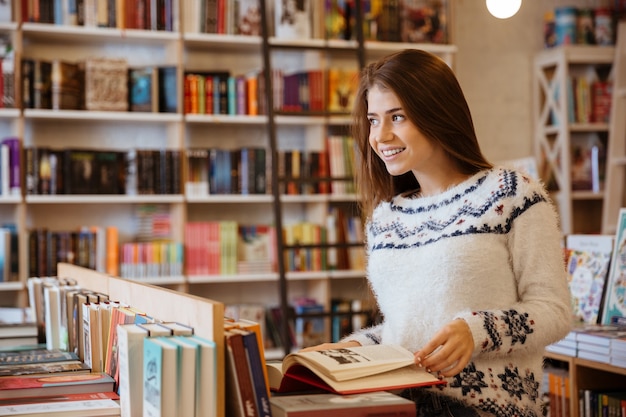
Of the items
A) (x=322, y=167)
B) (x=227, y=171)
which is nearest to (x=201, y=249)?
(x=227, y=171)

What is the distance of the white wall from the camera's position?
5250 mm

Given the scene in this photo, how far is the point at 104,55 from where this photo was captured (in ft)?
15.1

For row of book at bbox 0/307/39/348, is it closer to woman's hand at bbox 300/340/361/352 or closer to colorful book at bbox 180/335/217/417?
woman's hand at bbox 300/340/361/352

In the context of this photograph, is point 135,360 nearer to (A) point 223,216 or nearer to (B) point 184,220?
(B) point 184,220

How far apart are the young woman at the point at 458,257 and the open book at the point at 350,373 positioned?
0.28 feet

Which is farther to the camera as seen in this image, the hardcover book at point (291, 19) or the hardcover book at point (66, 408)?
the hardcover book at point (291, 19)

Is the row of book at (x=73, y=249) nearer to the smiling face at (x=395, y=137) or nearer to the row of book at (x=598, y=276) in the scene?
the row of book at (x=598, y=276)

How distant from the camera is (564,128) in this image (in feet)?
16.6

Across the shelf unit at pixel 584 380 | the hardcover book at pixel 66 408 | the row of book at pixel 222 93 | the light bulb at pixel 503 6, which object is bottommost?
the shelf unit at pixel 584 380

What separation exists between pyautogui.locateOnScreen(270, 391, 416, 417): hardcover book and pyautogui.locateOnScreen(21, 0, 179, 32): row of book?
344cm

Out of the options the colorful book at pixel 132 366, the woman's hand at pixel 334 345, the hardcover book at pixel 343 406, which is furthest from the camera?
the woman's hand at pixel 334 345

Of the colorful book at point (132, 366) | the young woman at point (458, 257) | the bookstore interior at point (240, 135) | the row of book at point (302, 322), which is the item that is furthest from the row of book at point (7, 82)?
the colorful book at point (132, 366)

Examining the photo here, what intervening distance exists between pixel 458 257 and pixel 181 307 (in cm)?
60

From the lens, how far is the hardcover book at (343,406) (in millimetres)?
1251
